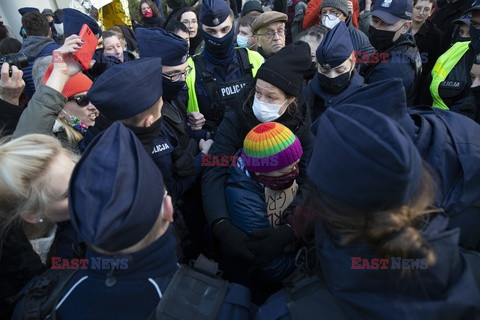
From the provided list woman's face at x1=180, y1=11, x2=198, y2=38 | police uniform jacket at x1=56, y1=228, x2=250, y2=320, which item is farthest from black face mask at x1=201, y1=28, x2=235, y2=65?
police uniform jacket at x1=56, y1=228, x2=250, y2=320

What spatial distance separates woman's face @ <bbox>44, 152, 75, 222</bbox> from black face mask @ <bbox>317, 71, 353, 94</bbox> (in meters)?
2.25

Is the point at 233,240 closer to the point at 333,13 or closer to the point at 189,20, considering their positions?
the point at 333,13

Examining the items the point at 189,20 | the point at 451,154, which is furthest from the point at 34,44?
the point at 451,154

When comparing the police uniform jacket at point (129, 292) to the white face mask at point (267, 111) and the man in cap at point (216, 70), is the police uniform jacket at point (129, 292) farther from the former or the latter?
the man in cap at point (216, 70)

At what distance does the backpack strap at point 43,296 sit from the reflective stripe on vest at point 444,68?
333 cm

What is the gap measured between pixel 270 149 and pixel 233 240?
0.61 meters

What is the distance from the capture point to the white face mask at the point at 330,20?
14.4 feet

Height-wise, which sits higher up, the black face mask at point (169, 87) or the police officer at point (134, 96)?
the police officer at point (134, 96)

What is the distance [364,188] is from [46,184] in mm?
1439

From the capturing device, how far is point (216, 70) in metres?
3.48

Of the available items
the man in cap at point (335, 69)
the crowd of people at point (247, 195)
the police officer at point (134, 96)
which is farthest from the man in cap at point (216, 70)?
the police officer at point (134, 96)

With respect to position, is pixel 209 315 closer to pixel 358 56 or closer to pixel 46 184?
pixel 46 184

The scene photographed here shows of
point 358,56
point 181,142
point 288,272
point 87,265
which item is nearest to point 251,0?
point 358,56

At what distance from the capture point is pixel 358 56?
12.5 ft
